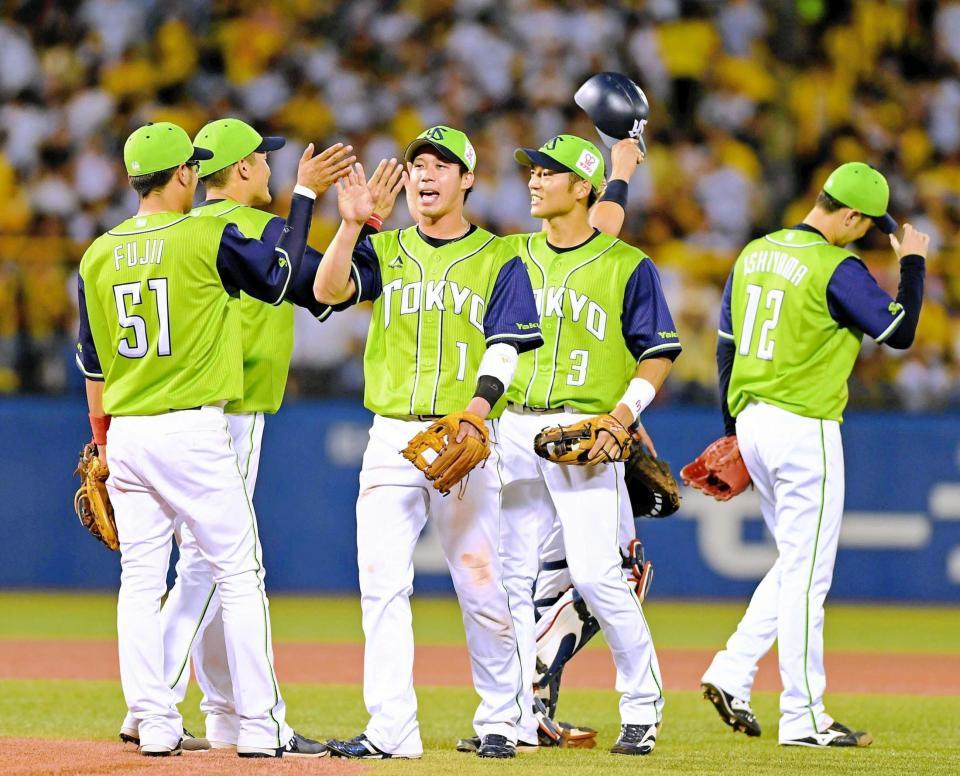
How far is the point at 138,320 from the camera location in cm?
574

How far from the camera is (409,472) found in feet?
19.4

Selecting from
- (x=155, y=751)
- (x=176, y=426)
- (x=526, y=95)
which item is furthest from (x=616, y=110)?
(x=526, y=95)

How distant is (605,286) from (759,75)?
34.2 feet

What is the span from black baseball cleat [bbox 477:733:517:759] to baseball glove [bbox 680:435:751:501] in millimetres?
1847

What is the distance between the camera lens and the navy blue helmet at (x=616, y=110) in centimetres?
750

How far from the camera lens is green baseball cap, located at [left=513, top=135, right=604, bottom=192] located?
671 cm

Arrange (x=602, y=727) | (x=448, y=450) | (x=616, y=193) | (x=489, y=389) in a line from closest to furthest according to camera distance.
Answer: (x=448, y=450) < (x=489, y=389) < (x=616, y=193) < (x=602, y=727)

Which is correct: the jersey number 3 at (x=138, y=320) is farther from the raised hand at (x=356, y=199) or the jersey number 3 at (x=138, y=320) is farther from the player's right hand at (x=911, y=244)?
the player's right hand at (x=911, y=244)

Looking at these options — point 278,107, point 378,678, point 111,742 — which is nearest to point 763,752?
point 378,678

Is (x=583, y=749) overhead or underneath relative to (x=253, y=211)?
underneath

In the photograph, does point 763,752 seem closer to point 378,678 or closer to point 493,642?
point 493,642

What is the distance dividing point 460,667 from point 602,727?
2.38 metres

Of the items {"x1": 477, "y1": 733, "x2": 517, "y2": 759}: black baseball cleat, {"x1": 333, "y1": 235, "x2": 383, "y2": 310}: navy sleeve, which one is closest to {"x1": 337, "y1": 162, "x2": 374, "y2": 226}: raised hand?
{"x1": 333, "y1": 235, "x2": 383, "y2": 310}: navy sleeve

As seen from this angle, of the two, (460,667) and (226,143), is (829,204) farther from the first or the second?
(460,667)
